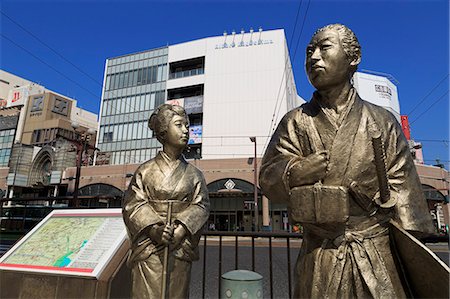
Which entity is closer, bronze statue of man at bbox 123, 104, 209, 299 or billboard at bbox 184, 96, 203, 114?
bronze statue of man at bbox 123, 104, 209, 299

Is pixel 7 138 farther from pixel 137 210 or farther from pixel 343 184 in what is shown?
pixel 343 184

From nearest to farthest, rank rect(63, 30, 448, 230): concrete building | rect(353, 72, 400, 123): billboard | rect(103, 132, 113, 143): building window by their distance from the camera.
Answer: rect(63, 30, 448, 230): concrete building → rect(103, 132, 113, 143): building window → rect(353, 72, 400, 123): billboard

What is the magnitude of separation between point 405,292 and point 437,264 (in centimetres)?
28

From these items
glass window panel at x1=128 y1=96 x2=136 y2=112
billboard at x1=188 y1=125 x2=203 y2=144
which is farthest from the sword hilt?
glass window panel at x1=128 y1=96 x2=136 y2=112

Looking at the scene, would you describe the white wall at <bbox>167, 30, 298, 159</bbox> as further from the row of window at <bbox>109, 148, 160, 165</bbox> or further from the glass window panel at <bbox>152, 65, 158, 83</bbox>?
the row of window at <bbox>109, 148, 160, 165</bbox>

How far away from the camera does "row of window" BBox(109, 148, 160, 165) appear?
30.8 m

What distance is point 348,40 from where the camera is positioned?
1.63m

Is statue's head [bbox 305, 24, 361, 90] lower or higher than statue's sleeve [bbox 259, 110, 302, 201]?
higher

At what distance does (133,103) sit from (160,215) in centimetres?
3345

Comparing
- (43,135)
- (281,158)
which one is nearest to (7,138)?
(43,135)

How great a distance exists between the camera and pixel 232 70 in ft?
101

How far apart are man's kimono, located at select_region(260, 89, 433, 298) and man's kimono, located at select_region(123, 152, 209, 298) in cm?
92

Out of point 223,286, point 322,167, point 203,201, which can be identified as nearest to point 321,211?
point 322,167

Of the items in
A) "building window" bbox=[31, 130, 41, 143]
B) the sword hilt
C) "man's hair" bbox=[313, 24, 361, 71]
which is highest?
"building window" bbox=[31, 130, 41, 143]
